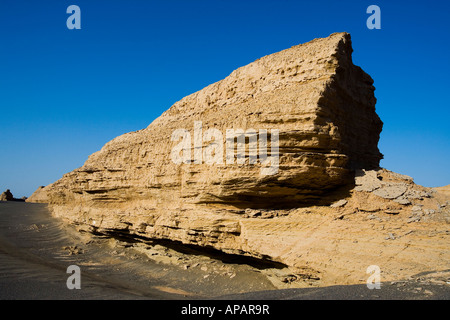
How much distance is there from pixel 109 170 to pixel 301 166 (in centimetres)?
997

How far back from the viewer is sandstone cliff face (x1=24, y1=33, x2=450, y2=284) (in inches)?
333

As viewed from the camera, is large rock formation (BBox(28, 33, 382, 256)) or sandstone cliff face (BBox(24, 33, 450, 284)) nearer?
sandstone cliff face (BBox(24, 33, 450, 284))

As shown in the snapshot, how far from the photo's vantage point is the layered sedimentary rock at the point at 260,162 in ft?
28.0

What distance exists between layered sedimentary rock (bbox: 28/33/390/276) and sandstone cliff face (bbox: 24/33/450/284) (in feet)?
0.11

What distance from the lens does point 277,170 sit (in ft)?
28.0

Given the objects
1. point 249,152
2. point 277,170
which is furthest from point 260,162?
point 277,170

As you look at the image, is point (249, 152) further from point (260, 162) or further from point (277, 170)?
point (277, 170)

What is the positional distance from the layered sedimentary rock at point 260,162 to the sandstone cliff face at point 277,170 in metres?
0.03

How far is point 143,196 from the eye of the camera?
12.9m

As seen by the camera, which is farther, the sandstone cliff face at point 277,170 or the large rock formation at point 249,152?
the large rock formation at point 249,152

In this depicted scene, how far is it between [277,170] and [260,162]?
1.79 feet
